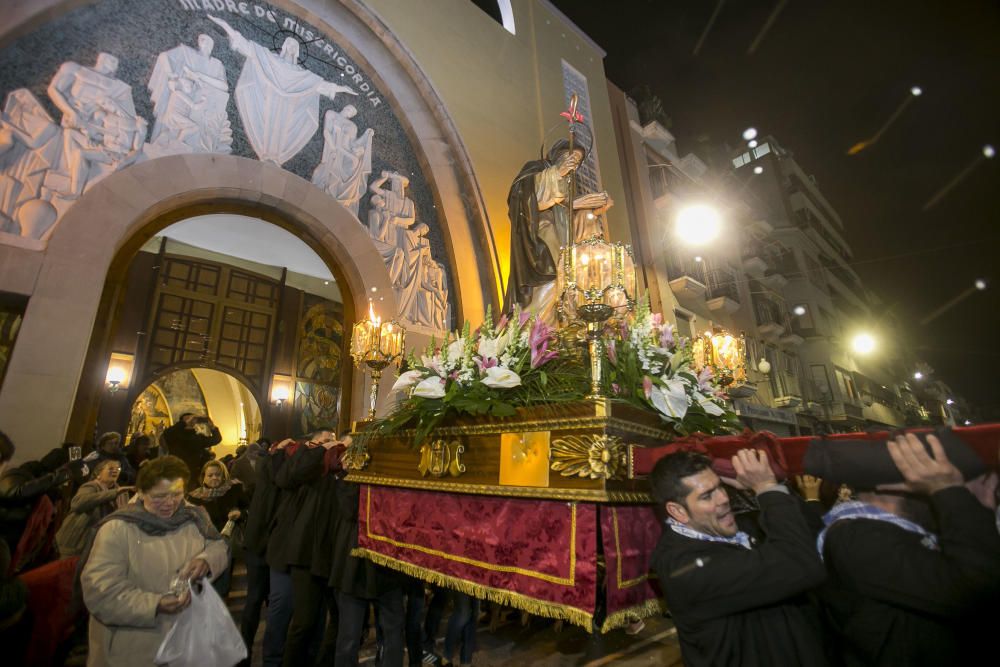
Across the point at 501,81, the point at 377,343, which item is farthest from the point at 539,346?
the point at 501,81

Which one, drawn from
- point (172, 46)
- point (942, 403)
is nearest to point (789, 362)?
point (172, 46)

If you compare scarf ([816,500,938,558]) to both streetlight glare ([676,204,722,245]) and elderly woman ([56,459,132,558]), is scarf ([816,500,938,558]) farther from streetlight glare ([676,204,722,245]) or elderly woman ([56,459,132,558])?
streetlight glare ([676,204,722,245])

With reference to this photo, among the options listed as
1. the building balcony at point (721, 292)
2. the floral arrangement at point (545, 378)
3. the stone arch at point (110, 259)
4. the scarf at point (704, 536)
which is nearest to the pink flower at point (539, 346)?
the floral arrangement at point (545, 378)

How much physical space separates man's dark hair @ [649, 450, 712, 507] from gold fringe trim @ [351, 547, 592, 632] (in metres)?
0.50

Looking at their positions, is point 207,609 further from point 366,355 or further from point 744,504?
point 744,504

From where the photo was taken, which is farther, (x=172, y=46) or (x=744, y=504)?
(x=172, y=46)

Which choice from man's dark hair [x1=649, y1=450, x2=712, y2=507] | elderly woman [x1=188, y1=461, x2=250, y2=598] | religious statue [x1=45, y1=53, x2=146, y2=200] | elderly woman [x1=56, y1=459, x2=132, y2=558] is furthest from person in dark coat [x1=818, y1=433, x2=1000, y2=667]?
religious statue [x1=45, y1=53, x2=146, y2=200]

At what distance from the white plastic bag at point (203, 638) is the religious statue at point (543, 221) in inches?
117

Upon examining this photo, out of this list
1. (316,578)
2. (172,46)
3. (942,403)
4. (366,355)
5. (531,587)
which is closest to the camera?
(531,587)

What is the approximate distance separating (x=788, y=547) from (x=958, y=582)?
0.38 metres

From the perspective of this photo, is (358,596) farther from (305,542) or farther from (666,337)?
(666,337)

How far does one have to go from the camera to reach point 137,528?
2.39 meters

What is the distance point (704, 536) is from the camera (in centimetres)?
166

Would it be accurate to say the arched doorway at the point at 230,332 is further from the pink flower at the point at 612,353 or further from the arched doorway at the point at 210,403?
the pink flower at the point at 612,353
